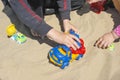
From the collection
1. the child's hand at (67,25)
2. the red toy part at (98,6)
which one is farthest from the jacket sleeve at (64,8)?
the red toy part at (98,6)

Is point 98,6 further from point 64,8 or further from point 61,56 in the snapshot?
point 61,56

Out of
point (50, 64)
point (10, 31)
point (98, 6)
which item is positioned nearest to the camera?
point (50, 64)

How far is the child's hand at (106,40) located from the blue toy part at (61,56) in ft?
0.75

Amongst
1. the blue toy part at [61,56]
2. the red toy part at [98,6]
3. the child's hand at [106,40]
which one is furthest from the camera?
the red toy part at [98,6]

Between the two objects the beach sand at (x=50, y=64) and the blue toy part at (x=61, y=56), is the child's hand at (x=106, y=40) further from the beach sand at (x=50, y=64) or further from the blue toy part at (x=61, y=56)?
the blue toy part at (x=61, y=56)

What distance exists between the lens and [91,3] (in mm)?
1606

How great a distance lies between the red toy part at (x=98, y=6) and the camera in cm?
159

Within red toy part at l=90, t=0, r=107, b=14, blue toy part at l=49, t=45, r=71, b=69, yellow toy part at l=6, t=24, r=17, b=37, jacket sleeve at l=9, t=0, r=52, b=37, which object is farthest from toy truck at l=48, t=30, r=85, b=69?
red toy part at l=90, t=0, r=107, b=14

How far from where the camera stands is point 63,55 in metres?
1.20

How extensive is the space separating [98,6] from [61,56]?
52cm

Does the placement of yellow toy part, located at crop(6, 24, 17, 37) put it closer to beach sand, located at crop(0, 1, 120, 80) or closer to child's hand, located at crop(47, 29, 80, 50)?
beach sand, located at crop(0, 1, 120, 80)

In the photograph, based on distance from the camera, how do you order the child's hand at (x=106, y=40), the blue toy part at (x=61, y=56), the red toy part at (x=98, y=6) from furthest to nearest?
the red toy part at (x=98, y=6)
the child's hand at (x=106, y=40)
the blue toy part at (x=61, y=56)

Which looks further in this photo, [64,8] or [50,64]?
[64,8]

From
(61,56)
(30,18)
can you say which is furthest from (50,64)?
(30,18)
